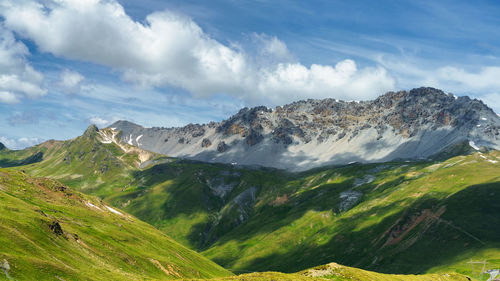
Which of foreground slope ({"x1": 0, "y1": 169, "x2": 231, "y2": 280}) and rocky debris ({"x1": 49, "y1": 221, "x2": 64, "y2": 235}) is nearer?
foreground slope ({"x1": 0, "y1": 169, "x2": 231, "y2": 280})

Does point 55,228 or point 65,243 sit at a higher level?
point 55,228

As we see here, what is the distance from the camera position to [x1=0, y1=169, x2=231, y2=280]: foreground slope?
60.5 meters

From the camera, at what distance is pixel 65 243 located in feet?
275

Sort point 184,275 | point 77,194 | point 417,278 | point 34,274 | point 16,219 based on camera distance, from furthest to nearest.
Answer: point 77,194 → point 184,275 → point 417,278 → point 16,219 → point 34,274

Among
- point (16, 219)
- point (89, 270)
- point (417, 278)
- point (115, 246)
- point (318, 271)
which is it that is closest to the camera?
point (89, 270)

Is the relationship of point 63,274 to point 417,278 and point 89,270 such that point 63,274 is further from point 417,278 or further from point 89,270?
point 417,278

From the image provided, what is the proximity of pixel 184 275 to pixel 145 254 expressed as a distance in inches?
680

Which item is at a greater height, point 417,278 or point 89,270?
point 89,270

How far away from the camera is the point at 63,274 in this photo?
199ft

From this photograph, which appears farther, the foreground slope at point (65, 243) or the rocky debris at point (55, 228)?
the rocky debris at point (55, 228)

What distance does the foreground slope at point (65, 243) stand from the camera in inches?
2383

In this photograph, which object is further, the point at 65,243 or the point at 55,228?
the point at 55,228

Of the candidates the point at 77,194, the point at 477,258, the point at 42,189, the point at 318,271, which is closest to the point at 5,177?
the point at 42,189

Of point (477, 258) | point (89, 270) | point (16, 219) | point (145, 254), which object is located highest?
point (16, 219)
